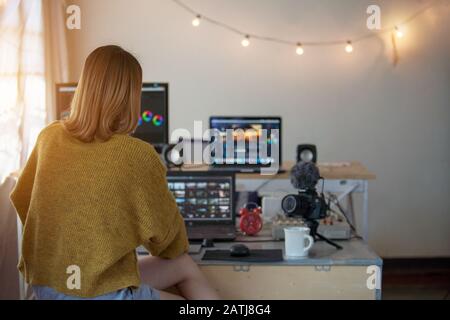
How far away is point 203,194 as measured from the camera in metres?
2.11

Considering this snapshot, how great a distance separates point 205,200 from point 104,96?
67 centimetres

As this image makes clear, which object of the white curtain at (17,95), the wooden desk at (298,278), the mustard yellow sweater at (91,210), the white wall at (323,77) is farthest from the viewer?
the white wall at (323,77)

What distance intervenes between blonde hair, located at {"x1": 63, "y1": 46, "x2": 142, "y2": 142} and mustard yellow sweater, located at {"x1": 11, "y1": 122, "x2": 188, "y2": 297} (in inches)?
1.4

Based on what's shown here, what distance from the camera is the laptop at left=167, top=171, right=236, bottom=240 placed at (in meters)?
2.10

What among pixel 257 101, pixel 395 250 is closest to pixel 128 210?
pixel 257 101

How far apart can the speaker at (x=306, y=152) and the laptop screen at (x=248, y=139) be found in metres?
0.15

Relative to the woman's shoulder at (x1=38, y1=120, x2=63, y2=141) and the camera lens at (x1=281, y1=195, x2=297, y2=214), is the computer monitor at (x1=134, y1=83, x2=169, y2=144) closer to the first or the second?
the camera lens at (x1=281, y1=195, x2=297, y2=214)

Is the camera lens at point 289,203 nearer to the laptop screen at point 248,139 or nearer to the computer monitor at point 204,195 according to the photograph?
the computer monitor at point 204,195

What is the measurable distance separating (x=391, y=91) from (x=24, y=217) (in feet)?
11.2

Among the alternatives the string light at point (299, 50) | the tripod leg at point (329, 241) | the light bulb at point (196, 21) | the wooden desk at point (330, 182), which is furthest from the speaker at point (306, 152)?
the tripod leg at point (329, 241)

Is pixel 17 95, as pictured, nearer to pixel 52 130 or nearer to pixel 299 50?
pixel 52 130

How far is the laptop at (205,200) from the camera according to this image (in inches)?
82.7

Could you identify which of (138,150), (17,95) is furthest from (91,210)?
(17,95)
